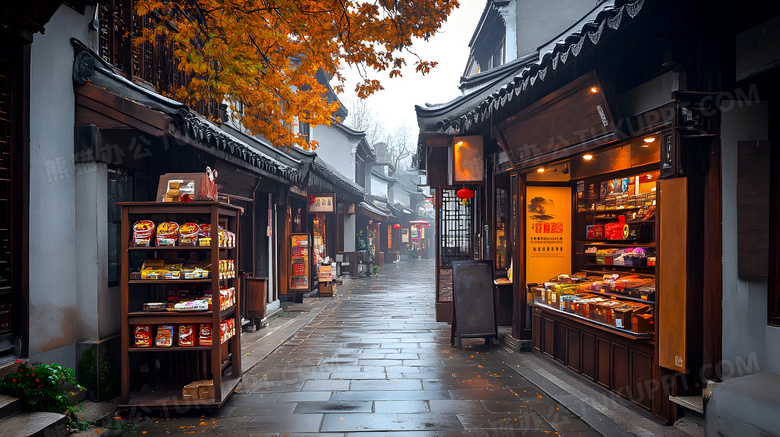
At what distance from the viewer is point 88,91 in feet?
19.4

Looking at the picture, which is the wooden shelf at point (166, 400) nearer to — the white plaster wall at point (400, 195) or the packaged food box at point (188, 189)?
the packaged food box at point (188, 189)

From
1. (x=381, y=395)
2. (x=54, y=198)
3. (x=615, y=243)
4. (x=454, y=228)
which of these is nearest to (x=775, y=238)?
(x=615, y=243)

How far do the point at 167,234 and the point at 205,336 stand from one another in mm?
1342

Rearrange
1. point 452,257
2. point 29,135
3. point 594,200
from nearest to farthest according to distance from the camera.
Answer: point 29,135 < point 594,200 < point 452,257

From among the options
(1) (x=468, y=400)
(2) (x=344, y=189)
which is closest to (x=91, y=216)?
(1) (x=468, y=400)

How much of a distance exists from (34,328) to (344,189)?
1637cm

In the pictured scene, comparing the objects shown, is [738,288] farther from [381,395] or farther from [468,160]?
[468,160]

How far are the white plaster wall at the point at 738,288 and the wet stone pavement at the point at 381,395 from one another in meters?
1.83

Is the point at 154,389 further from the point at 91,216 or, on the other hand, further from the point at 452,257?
the point at 452,257

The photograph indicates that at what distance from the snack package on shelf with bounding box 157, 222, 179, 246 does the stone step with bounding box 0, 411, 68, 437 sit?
203 centimetres

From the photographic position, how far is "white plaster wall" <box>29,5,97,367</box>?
5309 mm

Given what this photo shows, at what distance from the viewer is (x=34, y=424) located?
4430 mm

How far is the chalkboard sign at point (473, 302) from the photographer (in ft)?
30.3

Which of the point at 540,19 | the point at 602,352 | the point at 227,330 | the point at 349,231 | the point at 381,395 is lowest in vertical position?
the point at 381,395
